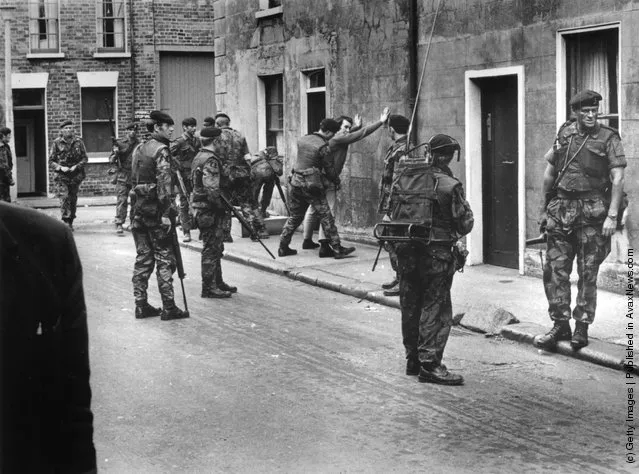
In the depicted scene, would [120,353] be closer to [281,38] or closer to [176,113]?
[281,38]

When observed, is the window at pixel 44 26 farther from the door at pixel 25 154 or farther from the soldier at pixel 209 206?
the soldier at pixel 209 206

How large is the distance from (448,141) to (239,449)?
3188mm

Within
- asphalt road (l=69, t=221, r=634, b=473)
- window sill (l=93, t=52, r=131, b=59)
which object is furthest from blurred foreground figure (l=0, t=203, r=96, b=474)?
window sill (l=93, t=52, r=131, b=59)

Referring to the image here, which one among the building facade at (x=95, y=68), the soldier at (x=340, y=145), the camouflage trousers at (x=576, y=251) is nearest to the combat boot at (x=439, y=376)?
the camouflage trousers at (x=576, y=251)

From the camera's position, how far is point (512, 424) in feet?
23.4

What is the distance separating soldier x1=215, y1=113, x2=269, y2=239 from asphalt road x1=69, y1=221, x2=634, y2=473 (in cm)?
592

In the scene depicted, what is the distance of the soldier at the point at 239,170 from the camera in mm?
17375

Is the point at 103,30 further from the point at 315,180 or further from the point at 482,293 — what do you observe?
the point at 482,293

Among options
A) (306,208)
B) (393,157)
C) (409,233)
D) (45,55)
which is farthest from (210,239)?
(45,55)

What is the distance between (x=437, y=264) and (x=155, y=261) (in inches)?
163

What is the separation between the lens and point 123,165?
20.1 meters

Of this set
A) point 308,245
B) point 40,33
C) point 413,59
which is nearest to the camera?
point 413,59

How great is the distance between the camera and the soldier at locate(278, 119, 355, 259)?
15.3 metres

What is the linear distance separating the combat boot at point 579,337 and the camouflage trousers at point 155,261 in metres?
4.20
